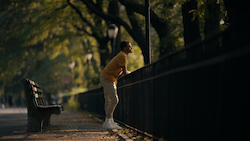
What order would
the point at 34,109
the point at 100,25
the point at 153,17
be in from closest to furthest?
the point at 34,109, the point at 153,17, the point at 100,25

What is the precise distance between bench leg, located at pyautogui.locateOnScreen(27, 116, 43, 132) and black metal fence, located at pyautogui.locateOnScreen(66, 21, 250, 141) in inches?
105

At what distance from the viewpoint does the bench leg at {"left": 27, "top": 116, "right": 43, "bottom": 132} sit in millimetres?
9461

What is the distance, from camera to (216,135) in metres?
4.82

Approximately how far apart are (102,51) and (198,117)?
67.4 feet

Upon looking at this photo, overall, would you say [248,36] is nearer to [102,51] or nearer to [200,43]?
[200,43]

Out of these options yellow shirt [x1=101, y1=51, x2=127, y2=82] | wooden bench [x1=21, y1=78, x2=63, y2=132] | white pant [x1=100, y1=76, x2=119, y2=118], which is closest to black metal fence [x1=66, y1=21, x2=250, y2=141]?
yellow shirt [x1=101, y1=51, x2=127, y2=82]

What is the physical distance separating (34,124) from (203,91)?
5.18 m

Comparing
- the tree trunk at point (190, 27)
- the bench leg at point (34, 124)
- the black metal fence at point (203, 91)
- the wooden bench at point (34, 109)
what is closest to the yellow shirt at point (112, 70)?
the wooden bench at point (34, 109)

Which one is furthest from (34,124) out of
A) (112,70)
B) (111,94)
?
(112,70)

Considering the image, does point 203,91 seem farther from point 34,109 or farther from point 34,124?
point 34,124

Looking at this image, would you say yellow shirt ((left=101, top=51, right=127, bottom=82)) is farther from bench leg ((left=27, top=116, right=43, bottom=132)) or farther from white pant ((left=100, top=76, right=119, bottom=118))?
bench leg ((left=27, top=116, right=43, bottom=132))

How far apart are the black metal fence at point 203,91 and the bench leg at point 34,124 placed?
2.67 metres

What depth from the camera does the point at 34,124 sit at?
952cm

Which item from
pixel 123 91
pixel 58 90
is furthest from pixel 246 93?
pixel 58 90
